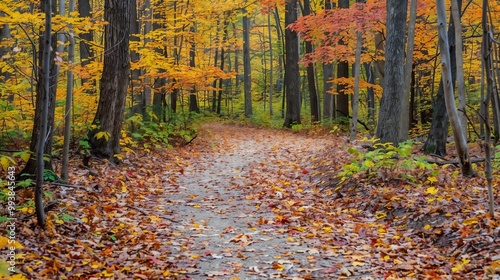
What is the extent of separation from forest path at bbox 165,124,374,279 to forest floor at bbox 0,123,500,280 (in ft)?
0.07

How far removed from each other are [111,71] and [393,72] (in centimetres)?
593

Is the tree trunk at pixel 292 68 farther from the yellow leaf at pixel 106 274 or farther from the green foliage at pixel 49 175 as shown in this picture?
the yellow leaf at pixel 106 274

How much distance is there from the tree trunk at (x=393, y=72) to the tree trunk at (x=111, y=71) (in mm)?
5528

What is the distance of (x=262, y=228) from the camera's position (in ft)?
19.0

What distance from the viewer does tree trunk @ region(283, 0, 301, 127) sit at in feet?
65.1

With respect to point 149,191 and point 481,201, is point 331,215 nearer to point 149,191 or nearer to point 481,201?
point 481,201

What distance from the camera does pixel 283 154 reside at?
12.0 metres

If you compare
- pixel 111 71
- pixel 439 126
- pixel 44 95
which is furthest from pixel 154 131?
pixel 44 95

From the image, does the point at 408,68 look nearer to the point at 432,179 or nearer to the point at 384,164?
the point at 384,164

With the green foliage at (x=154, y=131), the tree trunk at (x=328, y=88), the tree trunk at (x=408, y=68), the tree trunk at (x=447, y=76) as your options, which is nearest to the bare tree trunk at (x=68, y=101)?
the green foliage at (x=154, y=131)

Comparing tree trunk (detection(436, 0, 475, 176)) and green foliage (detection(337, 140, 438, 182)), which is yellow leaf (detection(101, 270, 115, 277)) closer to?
green foliage (detection(337, 140, 438, 182))

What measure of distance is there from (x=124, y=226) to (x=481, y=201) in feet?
15.9

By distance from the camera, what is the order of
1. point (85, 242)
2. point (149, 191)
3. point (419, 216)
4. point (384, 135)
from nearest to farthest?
point (85, 242) < point (419, 216) < point (149, 191) < point (384, 135)

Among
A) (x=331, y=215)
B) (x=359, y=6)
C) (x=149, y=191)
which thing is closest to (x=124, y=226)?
(x=149, y=191)
